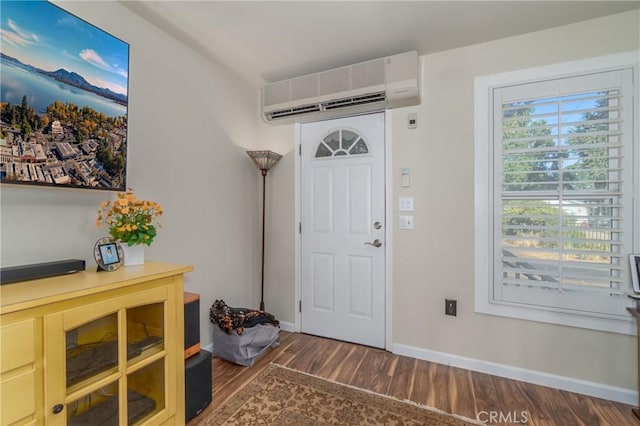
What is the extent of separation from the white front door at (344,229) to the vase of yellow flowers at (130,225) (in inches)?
60.8

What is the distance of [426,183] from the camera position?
2393 millimetres

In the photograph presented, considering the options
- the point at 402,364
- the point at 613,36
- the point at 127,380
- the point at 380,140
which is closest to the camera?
the point at 127,380

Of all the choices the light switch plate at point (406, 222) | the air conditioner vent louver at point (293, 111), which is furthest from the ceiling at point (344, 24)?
the light switch plate at point (406, 222)

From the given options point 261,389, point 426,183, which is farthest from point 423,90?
point 261,389

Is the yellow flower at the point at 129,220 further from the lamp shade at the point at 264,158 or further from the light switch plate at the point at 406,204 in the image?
the light switch plate at the point at 406,204

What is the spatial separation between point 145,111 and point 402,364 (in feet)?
8.81

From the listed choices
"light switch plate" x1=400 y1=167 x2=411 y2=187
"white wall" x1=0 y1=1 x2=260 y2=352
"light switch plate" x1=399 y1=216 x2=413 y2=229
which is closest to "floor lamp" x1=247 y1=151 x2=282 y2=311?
"white wall" x1=0 y1=1 x2=260 y2=352

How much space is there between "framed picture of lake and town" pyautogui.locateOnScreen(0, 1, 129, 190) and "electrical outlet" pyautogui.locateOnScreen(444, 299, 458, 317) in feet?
8.11

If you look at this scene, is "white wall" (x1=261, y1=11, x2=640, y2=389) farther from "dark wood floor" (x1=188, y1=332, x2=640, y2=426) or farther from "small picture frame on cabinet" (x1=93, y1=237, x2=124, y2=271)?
"small picture frame on cabinet" (x1=93, y1=237, x2=124, y2=271)

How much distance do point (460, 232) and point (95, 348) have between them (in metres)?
2.38

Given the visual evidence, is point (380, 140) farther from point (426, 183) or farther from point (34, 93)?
point (34, 93)

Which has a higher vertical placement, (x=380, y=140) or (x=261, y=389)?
(x=380, y=140)

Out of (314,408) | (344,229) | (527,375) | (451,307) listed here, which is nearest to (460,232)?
(451,307)

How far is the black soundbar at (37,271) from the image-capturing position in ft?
3.81
